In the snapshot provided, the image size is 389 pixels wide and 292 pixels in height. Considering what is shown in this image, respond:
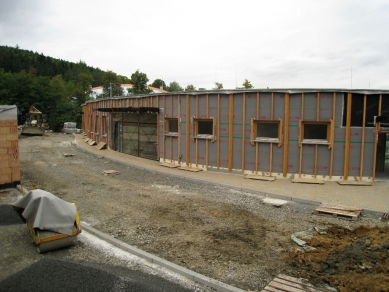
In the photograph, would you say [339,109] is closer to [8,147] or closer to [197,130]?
[197,130]

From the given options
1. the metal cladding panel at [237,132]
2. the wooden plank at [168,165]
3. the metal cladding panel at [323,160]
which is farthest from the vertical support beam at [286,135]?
the wooden plank at [168,165]

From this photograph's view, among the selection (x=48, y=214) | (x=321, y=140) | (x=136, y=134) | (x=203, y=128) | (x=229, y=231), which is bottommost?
(x=229, y=231)

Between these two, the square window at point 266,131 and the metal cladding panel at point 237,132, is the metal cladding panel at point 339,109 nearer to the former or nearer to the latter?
the square window at point 266,131

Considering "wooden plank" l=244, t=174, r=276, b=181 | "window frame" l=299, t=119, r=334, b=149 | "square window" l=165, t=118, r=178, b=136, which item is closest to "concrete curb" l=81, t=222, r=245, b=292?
"wooden plank" l=244, t=174, r=276, b=181

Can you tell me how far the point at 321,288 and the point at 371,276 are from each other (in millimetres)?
879

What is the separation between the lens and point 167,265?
20.8 ft

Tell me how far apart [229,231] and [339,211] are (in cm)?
369

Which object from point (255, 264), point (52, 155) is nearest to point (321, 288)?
point (255, 264)

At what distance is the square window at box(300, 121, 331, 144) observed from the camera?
1365 centimetres

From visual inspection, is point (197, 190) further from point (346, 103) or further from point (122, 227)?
point (346, 103)

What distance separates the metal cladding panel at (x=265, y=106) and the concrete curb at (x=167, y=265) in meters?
9.01

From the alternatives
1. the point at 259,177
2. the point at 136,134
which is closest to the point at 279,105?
the point at 259,177

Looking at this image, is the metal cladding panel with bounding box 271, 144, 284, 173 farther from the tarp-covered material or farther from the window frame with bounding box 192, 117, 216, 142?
the tarp-covered material

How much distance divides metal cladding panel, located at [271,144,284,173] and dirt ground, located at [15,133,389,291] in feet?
9.34
